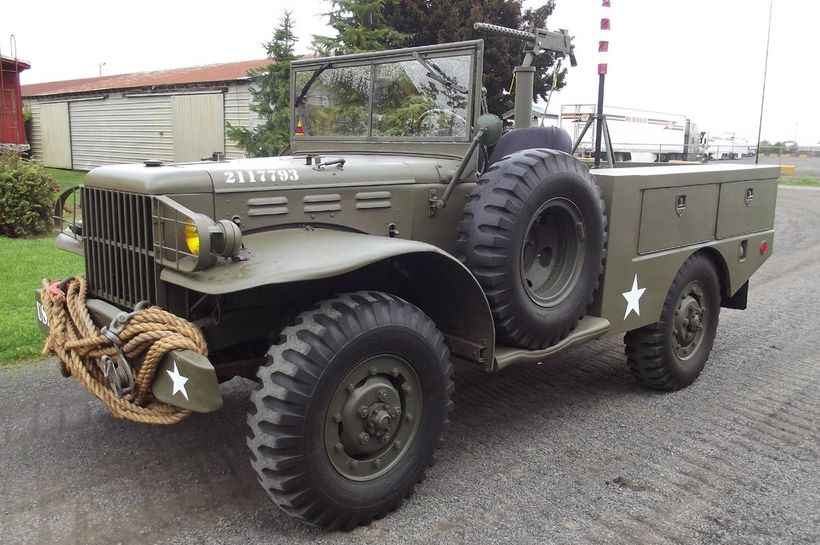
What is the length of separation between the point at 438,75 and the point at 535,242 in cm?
112

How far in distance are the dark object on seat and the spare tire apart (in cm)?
51

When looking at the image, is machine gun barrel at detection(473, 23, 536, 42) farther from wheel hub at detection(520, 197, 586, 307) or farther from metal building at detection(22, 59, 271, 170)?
metal building at detection(22, 59, 271, 170)

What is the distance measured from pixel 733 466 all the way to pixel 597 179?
170 cm

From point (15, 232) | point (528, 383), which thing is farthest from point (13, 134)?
point (528, 383)

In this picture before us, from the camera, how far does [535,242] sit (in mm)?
3932

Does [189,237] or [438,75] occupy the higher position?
[438,75]

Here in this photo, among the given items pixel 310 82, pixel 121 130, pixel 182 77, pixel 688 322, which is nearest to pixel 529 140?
pixel 310 82

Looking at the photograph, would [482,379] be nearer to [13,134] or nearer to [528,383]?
[528,383]

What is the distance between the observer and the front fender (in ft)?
8.86

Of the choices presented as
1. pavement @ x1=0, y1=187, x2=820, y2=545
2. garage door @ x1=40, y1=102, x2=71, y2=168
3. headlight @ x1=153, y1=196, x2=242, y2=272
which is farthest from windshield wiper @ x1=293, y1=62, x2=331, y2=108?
garage door @ x1=40, y1=102, x2=71, y2=168

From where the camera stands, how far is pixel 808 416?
165 inches

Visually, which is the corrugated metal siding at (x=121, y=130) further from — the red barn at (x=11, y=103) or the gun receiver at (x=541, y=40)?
the gun receiver at (x=541, y=40)

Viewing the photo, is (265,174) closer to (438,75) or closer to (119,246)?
(119,246)

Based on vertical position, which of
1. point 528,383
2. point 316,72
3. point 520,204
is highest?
point 316,72
